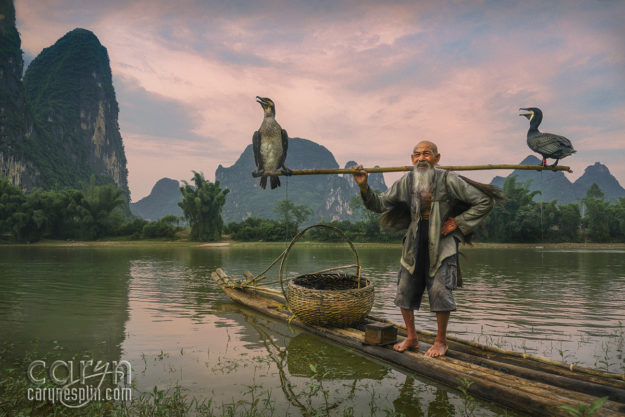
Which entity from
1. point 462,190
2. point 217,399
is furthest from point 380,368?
point 462,190

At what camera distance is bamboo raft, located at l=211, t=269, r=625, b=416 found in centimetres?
255

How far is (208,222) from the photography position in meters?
44.2

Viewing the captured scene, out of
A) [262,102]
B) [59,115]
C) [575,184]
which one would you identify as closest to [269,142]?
[262,102]

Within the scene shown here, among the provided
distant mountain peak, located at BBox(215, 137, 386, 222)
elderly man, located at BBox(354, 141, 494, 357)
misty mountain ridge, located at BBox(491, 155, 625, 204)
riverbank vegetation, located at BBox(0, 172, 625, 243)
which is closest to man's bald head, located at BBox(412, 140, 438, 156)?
elderly man, located at BBox(354, 141, 494, 357)

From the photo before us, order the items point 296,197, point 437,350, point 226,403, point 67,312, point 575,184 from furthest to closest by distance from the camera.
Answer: point 296,197
point 575,184
point 67,312
point 437,350
point 226,403

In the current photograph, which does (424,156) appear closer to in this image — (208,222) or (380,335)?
(380,335)

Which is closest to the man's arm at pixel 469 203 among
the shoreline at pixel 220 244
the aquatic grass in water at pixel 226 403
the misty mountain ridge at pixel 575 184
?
the aquatic grass in water at pixel 226 403

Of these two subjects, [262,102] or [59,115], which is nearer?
[262,102]

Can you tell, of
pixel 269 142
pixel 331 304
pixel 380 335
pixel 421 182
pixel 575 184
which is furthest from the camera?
pixel 575 184

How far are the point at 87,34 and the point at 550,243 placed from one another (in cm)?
16357

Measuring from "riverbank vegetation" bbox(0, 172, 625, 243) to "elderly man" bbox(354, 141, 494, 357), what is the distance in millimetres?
35672

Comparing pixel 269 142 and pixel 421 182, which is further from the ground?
pixel 269 142

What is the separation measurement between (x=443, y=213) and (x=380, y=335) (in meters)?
1.45

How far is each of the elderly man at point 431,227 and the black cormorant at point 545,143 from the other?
1179 mm
